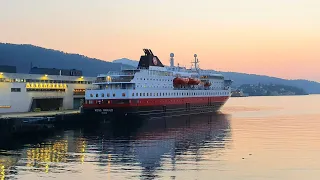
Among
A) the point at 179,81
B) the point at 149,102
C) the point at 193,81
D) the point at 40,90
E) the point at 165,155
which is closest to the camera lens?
the point at 165,155

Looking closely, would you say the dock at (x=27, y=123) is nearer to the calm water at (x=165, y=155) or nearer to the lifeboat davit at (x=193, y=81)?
the calm water at (x=165, y=155)

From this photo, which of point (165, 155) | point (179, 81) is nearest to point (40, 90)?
point (179, 81)

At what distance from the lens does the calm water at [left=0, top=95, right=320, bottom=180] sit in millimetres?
20891

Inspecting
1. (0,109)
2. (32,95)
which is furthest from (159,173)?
(32,95)

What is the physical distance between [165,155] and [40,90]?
3306cm

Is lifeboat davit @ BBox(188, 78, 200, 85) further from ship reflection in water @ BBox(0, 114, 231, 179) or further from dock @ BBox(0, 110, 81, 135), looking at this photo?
dock @ BBox(0, 110, 81, 135)

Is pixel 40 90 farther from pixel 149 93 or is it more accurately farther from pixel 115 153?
pixel 115 153

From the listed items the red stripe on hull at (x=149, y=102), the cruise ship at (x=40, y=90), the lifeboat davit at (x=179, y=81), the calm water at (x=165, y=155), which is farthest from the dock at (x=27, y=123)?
the lifeboat davit at (x=179, y=81)

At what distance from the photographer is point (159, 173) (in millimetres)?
20922

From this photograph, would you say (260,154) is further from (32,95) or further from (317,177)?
(32,95)

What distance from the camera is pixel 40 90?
181ft

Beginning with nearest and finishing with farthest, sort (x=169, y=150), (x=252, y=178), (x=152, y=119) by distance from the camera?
(x=252, y=178) → (x=169, y=150) → (x=152, y=119)

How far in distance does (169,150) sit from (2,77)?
93.6 ft

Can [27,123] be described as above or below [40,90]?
below
